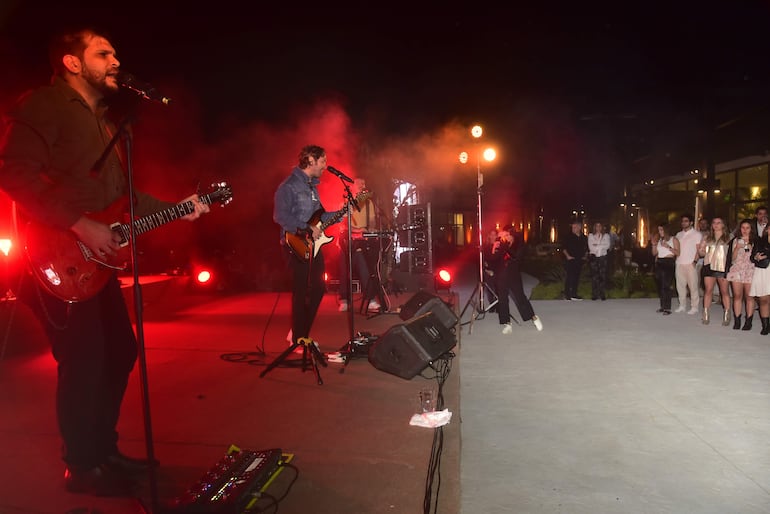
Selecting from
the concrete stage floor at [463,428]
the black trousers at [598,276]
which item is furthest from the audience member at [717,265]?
the black trousers at [598,276]

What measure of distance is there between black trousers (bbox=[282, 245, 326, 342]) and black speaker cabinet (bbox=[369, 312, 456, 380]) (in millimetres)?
741

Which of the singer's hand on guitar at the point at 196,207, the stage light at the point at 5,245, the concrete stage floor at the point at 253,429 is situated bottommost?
the concrete stage floor at the point at 253,429

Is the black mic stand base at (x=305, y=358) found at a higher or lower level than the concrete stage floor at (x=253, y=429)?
higher

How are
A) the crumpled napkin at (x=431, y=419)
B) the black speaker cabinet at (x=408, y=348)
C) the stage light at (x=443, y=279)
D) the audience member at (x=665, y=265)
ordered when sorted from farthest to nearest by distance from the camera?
1. the stage light at (x=443, y=279)
2. the audience member at (x=665, y=265)
3. the black speaker cabinet at (x=408, y=348)
4. the crumpled napkin at (x=431, y=419)

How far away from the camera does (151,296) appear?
27.1ft

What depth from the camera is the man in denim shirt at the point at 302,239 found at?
177 inches

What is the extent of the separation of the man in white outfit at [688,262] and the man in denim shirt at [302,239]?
7195mm

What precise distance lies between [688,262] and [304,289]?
7.47m

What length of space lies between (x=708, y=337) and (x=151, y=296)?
866cm

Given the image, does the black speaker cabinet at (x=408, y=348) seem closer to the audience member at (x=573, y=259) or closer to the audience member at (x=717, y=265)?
the audience member at (x=717, y=265)

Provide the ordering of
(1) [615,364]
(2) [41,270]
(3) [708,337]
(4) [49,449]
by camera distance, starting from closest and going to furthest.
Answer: (2) [41,270] → (4) [49,449] → (1) [615,364] → (3) [708,337]

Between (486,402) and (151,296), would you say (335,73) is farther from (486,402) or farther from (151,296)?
(486,402)

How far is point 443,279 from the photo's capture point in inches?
423

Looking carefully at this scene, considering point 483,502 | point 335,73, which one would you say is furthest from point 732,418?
point 335,73
